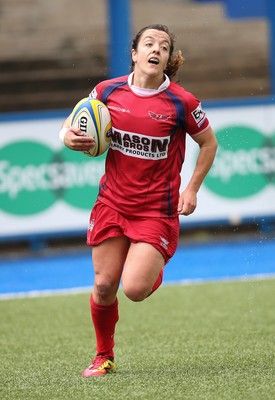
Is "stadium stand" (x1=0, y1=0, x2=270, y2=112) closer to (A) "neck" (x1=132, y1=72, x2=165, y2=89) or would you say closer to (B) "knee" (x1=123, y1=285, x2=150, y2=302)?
(A) "neck" (x1=132, y1=72, x2=165, y2=89)

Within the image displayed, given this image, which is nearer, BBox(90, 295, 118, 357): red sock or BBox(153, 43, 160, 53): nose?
BBox(153, 43, 160, 53): nose

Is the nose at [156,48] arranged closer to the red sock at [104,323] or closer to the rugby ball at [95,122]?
the rugby ball at [95,122]

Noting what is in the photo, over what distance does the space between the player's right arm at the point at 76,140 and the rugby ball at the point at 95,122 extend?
0.12ft

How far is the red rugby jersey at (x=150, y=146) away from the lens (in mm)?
6328

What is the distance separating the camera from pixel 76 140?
20.6ft

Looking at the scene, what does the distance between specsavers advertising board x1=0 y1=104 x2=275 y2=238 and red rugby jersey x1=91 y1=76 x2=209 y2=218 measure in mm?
6028

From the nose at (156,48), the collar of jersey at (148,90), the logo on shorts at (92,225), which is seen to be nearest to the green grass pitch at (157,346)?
the logo on shorts at (92,225)

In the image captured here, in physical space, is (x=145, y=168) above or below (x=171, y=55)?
below

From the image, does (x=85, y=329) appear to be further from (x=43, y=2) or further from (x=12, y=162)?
(x=43, y=2)

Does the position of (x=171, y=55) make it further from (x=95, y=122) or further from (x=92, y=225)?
(x=92, y=225)

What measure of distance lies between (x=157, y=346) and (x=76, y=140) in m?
1.93

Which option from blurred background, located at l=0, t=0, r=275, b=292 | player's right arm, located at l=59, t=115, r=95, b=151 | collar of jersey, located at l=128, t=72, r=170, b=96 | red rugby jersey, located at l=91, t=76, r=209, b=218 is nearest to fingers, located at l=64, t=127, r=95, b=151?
player's right arm, located at l=59, t=115, r=95, b=151

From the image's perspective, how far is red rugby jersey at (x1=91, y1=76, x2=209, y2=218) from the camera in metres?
6.33

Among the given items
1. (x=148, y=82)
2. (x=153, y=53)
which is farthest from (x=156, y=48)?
(x=148, y=82)
